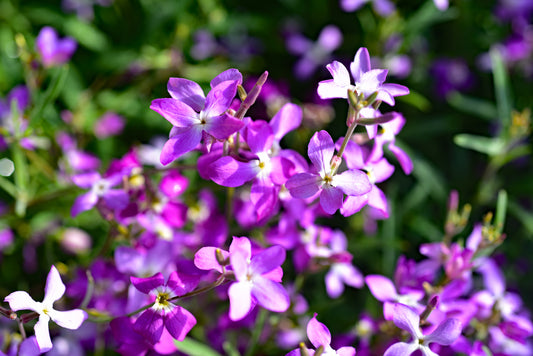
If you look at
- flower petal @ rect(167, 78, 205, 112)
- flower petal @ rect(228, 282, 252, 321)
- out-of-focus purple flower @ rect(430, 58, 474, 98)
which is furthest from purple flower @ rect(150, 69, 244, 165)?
out-of-focus purple flower @ rect(430, 58, 474, 98)

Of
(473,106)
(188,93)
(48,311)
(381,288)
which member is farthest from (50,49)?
(473,106)

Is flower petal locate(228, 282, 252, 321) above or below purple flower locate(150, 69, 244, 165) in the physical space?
below

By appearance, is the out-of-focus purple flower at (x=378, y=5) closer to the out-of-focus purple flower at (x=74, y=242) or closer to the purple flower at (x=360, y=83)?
the purple flower at (x=360, y=83)

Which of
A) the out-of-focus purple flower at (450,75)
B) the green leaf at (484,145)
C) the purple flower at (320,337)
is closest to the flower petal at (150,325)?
the purple flower at (320,337)

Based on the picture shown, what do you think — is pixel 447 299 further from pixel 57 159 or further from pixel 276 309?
pixel 57 159

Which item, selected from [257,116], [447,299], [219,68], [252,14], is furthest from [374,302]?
[252,14]

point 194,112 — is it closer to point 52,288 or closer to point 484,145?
point 52,288

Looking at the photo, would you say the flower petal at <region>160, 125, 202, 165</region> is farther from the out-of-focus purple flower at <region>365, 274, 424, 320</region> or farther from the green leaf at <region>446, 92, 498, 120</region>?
the green leaf at <region>446, 92, 498, 120</region>
